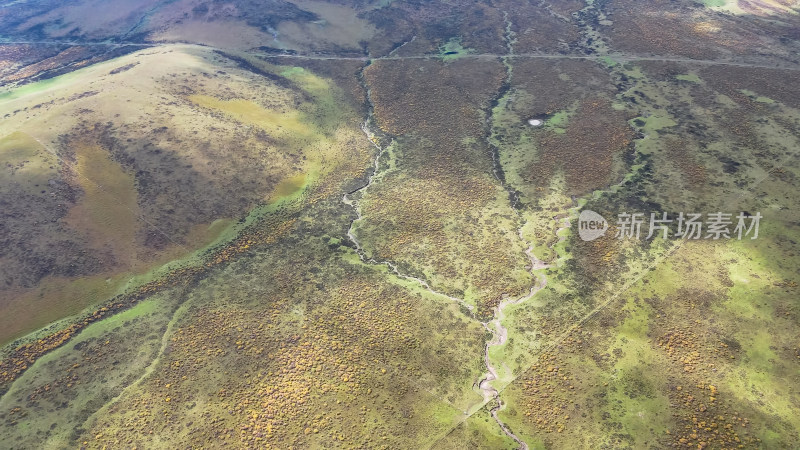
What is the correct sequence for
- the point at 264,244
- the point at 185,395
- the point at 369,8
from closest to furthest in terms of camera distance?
the point at 185,395, the point at 264,244, the point at 369,8

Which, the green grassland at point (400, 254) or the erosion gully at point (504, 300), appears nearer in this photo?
the green grassland at point (400, 254)

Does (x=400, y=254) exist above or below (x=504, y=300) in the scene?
above

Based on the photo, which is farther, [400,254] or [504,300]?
[400,254]

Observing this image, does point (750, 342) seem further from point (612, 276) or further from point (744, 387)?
point (612, 276)

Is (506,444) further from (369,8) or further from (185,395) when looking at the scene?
(369,8)

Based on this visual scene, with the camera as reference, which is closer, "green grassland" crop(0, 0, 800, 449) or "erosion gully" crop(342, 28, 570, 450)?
"green grassland" crop(0, 0, 800, 449)

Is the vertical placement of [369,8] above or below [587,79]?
above

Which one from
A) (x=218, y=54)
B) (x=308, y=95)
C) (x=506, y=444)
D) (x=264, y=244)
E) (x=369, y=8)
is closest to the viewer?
(x=506, y=444)

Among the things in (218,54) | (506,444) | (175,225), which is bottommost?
(506,444)

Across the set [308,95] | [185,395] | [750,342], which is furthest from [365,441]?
[308,95]

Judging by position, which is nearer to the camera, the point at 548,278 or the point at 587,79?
the point at 548,278
